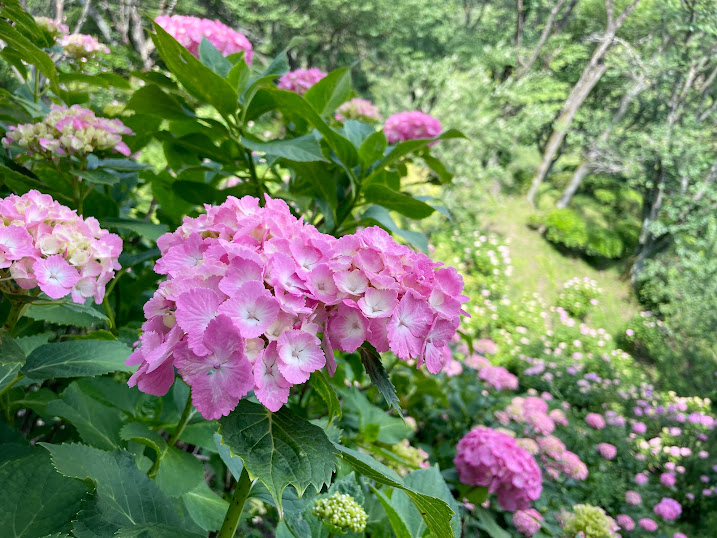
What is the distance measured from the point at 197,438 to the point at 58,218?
41cm

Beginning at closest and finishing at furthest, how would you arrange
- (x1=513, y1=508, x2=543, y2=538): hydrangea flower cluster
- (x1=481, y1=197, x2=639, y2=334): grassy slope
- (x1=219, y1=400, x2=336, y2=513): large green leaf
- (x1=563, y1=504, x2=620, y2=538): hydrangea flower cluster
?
(x1=219, y1=400, x2=336, y2=513): large green leaf < (x1=563, y1=504, x2=620, y2=538): hydrangea flower cluster < (x1=513, y1=508, x2=543, y2=538): hydrangea flower cluster < (x1=481, y1=197, x2=639, y2=334): grassy slope

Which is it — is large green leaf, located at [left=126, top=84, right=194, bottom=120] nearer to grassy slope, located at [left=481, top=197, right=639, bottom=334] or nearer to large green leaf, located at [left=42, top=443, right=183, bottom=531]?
large green leaf, located at [left=42, top=443, right=183, bottom=531]

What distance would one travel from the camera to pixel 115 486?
54 cm

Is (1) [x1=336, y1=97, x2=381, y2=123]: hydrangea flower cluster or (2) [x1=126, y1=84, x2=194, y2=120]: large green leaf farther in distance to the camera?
(1) [x1=336, y1=97, x2=381, y2=123]: hydrangea flower cluster

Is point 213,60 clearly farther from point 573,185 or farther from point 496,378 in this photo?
point 573,185

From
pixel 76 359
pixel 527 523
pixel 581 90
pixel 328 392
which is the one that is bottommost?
pixel 527 523

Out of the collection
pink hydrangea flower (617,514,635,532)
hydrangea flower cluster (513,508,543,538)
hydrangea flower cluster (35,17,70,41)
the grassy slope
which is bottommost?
the grassy slope

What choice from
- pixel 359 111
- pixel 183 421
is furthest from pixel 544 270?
pixel 183 421

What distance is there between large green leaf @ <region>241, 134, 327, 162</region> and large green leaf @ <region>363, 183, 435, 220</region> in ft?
0.48

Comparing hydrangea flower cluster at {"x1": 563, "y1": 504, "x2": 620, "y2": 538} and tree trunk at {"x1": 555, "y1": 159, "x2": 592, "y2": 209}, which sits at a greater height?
hydrangea flower cluster at {"x1": 563, "y1": 504, "x2": 620, "y2": 538}

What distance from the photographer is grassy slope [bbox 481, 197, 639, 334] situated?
9.07 metres

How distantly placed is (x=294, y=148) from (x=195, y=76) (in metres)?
0.22

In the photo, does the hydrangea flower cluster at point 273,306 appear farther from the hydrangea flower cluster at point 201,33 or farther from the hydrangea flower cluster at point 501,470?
the hydrangea flower cluster at point 201,33

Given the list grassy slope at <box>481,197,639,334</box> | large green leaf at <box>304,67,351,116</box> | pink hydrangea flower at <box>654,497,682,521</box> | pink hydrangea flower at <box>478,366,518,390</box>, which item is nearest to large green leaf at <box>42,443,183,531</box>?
large green leaf at <box>304,67,351,116</box>
